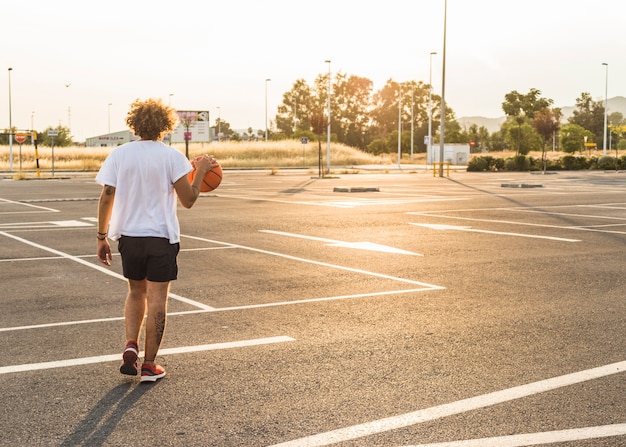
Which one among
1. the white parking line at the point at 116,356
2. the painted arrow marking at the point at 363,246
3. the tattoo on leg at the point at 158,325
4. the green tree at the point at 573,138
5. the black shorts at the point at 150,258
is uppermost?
the green tree at the point at 573,138

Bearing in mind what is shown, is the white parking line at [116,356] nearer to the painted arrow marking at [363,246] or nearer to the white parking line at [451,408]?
the white parking line at [451,408]

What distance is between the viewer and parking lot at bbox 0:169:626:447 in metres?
4.52

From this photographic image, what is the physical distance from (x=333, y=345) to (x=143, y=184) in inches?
78.9

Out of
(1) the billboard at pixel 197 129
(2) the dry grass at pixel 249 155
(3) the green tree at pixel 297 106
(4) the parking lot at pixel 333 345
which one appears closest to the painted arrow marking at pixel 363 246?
(4) the parking lot at pixel 333 345

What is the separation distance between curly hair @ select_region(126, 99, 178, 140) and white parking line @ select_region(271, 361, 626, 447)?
2442 millimetres

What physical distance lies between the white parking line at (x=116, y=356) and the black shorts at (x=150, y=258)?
32.3 inches

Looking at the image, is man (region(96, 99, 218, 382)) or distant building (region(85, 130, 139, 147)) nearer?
man (region(96, 99, 218, 382))

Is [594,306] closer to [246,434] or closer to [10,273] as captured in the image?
[246,434]

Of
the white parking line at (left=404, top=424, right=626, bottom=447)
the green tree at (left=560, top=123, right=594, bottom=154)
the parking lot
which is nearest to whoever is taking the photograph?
the white parking line at (left=404, top=424, right=626, bottom=447)

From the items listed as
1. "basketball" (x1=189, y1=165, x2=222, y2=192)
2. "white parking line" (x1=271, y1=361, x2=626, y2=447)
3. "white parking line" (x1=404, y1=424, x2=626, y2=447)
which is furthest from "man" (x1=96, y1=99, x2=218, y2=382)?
"white parking line" (x1=404, y1=424, x2=626, y2=447)

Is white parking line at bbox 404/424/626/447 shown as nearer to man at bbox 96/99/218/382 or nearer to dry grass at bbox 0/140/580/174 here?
man at bbox 96/99/218/382

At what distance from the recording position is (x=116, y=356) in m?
6.08

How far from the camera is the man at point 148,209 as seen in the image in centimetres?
552

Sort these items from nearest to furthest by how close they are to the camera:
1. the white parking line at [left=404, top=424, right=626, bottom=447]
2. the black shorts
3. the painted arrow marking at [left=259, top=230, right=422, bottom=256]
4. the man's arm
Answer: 1. the white parking line at [left=404, top=424, right=626, bottom=447]
2. the black shorts
3. the man's arm
4. the painted arrow marking at [left=259, top=230, right=422, bottom=256]
